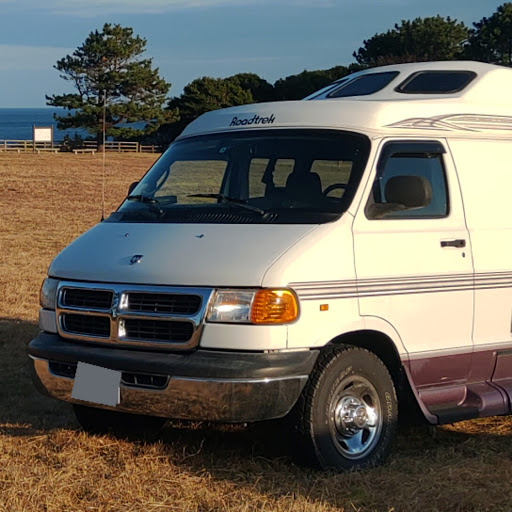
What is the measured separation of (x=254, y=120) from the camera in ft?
21.8

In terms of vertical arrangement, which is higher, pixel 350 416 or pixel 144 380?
A: pixel 144 380

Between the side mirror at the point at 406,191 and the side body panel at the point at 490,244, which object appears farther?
the side body panel at the point at 490,244

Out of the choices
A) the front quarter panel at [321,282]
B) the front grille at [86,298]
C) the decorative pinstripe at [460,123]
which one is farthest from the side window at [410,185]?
the front grille at [86,298]

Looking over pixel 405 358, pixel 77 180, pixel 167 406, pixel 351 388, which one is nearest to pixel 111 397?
pixel 167 406

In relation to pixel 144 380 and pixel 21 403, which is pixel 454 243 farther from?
pixel 21 403

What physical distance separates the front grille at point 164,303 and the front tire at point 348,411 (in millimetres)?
799

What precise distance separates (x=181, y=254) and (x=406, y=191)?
4.88ft

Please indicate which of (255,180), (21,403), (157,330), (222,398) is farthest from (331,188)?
(21,403)

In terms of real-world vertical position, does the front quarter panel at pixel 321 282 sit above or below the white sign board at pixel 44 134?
below

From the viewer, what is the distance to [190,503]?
202 inches

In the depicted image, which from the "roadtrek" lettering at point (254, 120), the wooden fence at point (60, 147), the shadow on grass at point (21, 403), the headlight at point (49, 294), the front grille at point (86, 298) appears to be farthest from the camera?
the wooden fence at point (60, 147)

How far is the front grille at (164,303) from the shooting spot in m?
5.47

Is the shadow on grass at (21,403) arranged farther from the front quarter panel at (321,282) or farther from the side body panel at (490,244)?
the side body panel at (490,244)

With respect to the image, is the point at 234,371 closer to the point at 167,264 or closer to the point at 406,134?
the point at 167,264
